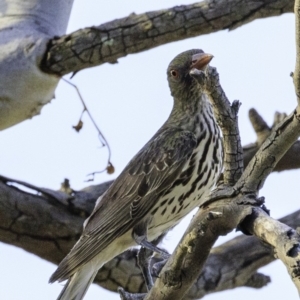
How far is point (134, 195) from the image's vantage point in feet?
15.1

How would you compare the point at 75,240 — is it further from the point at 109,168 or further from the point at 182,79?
the point at 182,79

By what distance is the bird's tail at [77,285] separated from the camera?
4.52 m

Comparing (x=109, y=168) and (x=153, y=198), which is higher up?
(x=109, y=168)

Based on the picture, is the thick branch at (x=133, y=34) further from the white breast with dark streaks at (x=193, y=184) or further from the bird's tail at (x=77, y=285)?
the bird's tail at (x=77, y=285)

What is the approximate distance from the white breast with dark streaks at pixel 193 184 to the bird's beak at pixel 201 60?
35cm

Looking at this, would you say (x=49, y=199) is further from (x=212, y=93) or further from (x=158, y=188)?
(x=212, y=93)

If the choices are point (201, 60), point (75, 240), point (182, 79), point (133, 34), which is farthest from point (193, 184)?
point (75, 240)

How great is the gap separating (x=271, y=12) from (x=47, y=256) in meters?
1.80

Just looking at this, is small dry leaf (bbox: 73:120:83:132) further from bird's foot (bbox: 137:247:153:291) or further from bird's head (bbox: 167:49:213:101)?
bird's foot (bbox: 137:247:153:291)

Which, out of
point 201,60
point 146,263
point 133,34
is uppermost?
point 133,34

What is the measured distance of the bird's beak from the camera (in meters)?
4.26

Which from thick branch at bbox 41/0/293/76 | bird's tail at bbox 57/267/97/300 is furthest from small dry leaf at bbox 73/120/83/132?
bird's tail at bbox 57/267/97/300

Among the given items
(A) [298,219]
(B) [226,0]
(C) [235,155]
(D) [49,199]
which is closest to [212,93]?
(C) [235,155]

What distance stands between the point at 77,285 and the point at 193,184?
751 mm
